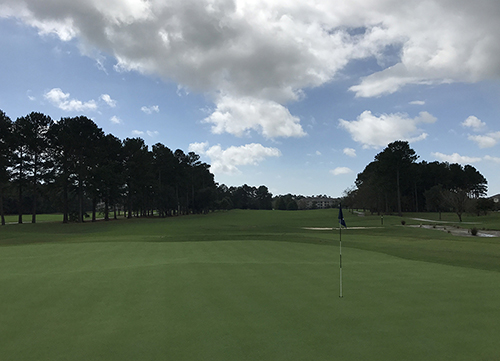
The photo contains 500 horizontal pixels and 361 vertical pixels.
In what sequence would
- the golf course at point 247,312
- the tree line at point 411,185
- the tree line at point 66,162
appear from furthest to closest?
1. the tree line at point 411,185
2. the tree line at point 66,162
3. the golf course at point 247,312

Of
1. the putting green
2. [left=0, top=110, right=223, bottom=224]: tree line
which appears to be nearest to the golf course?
the putting green

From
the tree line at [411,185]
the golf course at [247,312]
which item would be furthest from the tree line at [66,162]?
the tree line at [411,185]

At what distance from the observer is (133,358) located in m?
4.91

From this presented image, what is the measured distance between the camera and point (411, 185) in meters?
99.6

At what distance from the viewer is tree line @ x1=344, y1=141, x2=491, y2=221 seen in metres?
63.9

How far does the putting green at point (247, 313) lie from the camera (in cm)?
516

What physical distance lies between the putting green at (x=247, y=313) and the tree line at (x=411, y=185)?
5178cm

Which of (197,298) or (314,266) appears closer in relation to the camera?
(197,298)

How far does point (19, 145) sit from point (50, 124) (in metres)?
5.50

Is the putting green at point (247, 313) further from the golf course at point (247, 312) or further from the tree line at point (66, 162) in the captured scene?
the tree line at point (66, 162)

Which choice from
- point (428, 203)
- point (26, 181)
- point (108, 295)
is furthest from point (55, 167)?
point (428, 203)

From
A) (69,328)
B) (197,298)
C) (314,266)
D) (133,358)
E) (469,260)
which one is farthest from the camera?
(469,260)

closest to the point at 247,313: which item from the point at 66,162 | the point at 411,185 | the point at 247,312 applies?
the point at 247,312

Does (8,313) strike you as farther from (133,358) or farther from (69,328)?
(133,358)
